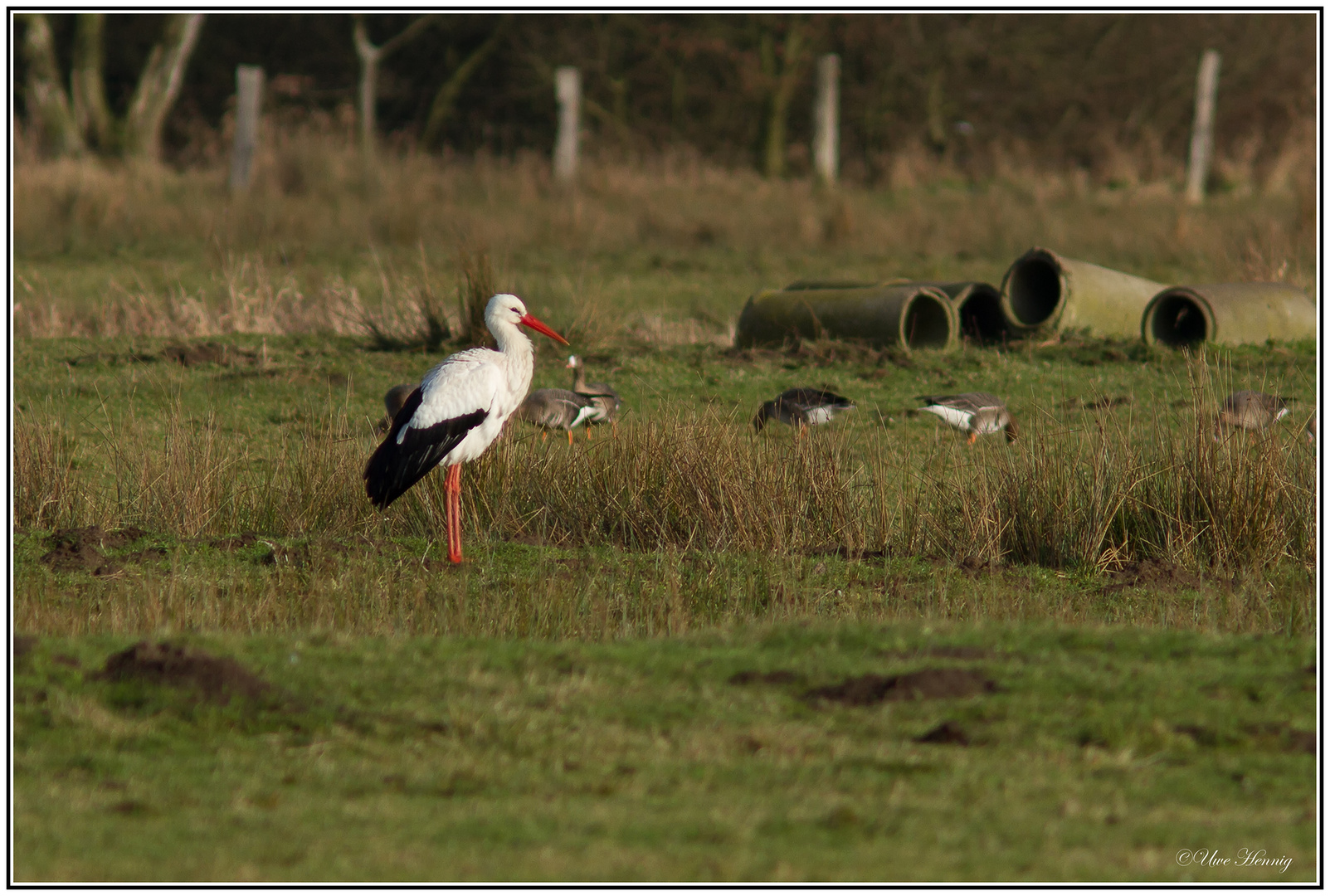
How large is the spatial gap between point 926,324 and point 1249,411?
5.19m

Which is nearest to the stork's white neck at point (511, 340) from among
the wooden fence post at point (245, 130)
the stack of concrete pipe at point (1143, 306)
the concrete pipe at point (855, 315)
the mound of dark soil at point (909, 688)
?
the mound of dark soil at point (909, 688)

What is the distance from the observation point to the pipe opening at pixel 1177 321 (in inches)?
510

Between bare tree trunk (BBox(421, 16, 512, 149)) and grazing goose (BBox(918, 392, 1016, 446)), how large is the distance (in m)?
23.0

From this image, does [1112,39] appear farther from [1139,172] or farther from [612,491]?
[612,491]

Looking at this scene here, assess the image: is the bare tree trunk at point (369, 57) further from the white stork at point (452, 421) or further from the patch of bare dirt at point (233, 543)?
the patch of bare dirt at point (233, 543)

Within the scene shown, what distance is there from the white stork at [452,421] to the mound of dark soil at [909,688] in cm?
299

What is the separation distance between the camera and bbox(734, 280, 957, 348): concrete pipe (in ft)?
42.4

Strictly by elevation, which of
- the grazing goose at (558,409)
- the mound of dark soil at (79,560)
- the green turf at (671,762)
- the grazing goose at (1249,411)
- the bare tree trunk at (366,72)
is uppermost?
the bare tree trunk at (366,72)

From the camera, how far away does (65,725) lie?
4508mm

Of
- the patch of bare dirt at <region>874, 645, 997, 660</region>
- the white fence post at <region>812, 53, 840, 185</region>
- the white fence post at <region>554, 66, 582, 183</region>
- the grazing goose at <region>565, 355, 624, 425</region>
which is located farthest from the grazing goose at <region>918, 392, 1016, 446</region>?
the white fence post at <region>812, 53, 840, 185</region>

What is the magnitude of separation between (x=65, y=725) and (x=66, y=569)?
2804 mm

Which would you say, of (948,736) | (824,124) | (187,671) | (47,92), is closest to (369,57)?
(47,92)

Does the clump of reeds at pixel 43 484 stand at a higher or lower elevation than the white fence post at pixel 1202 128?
lower
